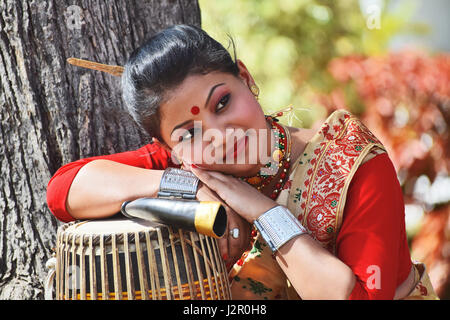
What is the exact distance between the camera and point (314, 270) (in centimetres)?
170

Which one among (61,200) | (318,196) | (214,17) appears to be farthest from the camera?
(214,17)

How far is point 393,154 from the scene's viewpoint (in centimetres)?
461

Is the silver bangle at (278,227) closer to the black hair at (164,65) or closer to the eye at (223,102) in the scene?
the eye at (223,102)

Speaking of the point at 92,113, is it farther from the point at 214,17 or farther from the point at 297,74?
the point at 297,74

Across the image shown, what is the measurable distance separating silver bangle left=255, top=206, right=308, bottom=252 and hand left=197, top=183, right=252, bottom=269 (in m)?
0.14

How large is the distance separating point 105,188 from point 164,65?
569mm

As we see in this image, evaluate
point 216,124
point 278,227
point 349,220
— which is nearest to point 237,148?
point 216,124

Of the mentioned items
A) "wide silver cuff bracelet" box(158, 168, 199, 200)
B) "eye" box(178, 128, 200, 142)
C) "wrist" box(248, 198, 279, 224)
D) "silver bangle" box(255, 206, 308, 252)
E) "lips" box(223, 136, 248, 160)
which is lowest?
"silver bangle" box(255, 206, 308, 252)

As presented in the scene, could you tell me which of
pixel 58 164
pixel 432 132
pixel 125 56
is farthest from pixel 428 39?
pixel 58 164

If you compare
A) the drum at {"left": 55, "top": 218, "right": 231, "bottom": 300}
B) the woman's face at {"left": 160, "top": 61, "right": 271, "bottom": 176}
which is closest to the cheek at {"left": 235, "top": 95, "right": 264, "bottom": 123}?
the woman's face at {"left": 160, "top": 61, "right": 271, "bottom": 176}

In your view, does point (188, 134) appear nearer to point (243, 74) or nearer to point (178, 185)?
point (178, 185)

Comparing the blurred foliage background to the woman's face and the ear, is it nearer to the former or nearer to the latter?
the ear

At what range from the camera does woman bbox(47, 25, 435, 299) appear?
1.74 metres

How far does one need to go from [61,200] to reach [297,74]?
582 centimetres
